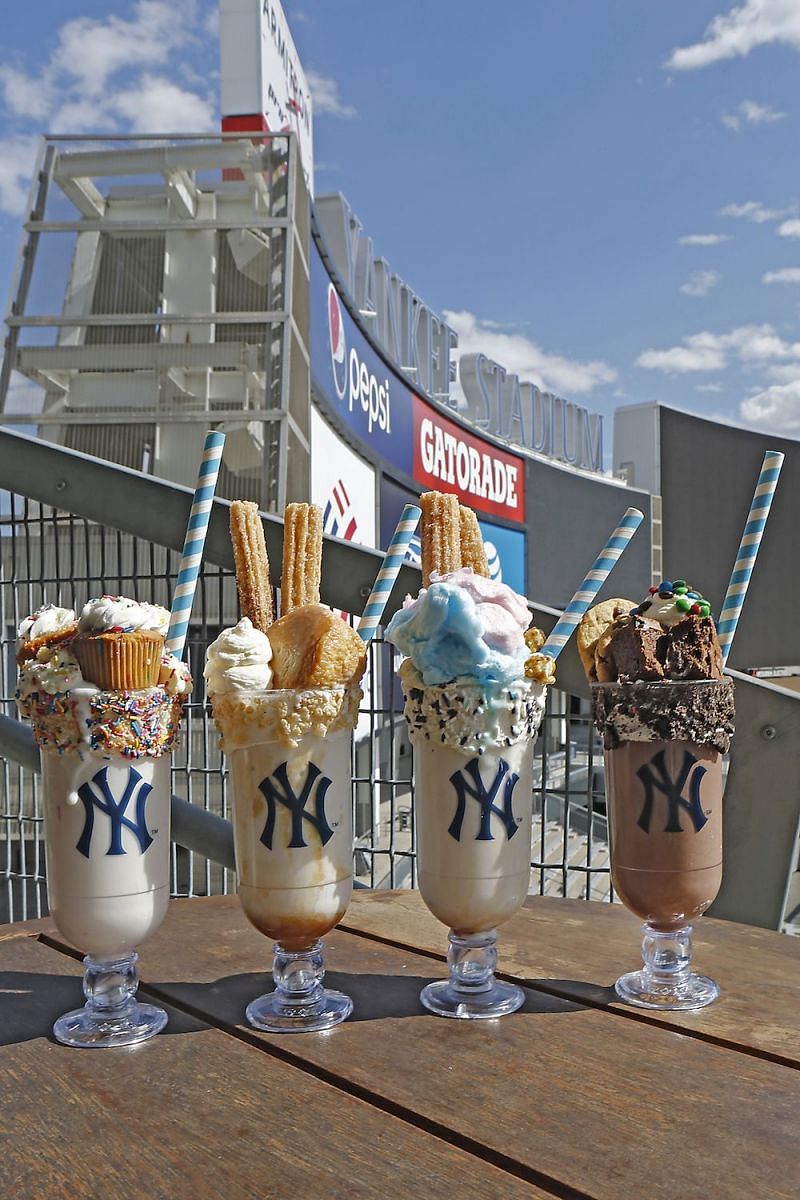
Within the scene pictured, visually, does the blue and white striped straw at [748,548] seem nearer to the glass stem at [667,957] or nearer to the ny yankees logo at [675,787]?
the ny yankees logo at [675,787]

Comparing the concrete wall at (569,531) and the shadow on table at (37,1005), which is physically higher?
the concrete wall at (569,531)

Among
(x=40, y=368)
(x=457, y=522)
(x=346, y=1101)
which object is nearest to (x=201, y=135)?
(x=40, y=368)

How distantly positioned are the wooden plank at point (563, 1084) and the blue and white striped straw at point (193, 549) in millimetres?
389

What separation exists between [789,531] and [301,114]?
7.62m

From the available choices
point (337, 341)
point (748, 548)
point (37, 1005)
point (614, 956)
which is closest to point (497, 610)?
point (748, 548)

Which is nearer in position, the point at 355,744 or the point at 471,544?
the point at 471,544

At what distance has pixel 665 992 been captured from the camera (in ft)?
3.25

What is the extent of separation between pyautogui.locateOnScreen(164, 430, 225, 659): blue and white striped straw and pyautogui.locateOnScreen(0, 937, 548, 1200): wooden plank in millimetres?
400

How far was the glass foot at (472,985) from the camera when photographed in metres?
0.97

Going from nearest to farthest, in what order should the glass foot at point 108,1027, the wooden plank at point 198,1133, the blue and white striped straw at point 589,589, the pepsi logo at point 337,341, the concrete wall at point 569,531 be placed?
the wooden plank at point 198,1133 < the glass foot at point 108,1027 < the blue and white striped straw at point 589,589 < the pepsi logo at point 337,341 < the concrete wall at point 569,531

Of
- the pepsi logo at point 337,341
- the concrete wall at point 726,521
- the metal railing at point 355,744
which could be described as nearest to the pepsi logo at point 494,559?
the concrete wall at point 726,521

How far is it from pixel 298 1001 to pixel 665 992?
375mm

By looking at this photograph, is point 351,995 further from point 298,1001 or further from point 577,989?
point 577,989

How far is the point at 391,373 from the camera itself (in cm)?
990
